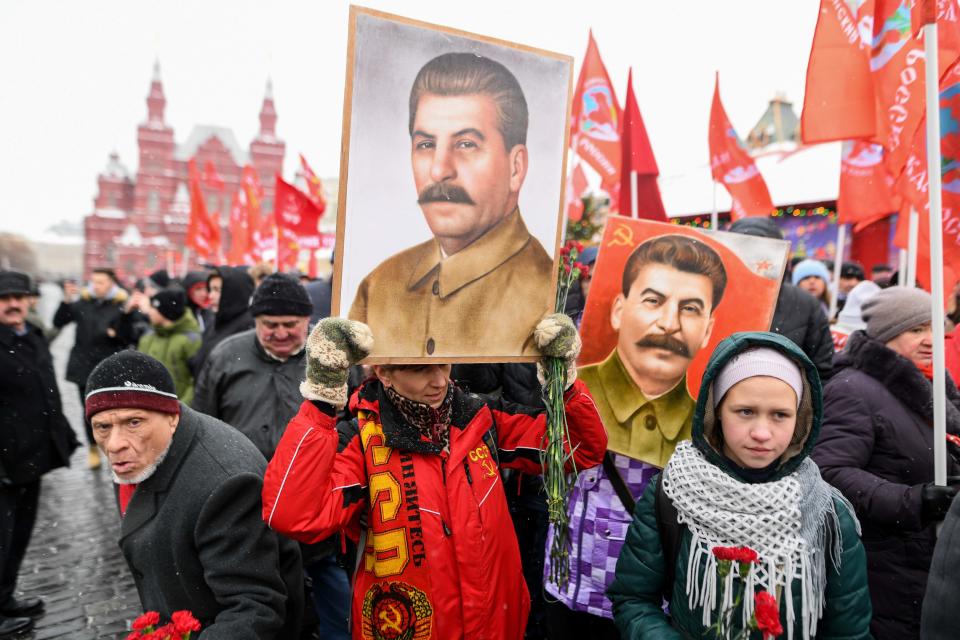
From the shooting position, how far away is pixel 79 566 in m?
4.84

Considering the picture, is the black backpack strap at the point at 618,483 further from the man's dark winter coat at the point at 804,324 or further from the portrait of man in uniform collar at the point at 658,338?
the man's dark winter coat at the point at 804,324

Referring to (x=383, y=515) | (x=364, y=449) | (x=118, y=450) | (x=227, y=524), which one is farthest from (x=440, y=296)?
(x=118, y=450)

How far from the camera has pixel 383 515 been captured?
6.77ft

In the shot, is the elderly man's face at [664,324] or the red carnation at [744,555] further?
the elderly man's face at [664,324]

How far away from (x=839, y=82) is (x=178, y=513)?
4.03 meters

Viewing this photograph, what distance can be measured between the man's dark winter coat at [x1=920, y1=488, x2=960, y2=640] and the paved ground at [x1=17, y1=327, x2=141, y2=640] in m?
4.18

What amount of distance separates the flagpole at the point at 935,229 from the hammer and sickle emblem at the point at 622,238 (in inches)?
42.7

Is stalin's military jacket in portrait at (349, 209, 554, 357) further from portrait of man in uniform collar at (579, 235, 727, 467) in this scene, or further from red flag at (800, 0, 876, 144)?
red flag at (800, 0, 876, 144)

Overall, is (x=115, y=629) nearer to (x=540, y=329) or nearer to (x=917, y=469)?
(x=540, y=329)

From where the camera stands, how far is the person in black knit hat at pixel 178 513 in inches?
78.8

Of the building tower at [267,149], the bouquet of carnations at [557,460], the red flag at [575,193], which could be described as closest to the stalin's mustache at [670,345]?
the bouquet of carnations at [557,460]

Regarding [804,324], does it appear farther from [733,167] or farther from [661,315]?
[733,167]

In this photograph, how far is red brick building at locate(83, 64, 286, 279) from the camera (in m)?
54.5

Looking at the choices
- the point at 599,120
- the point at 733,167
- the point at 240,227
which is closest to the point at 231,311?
the point at 599,120
